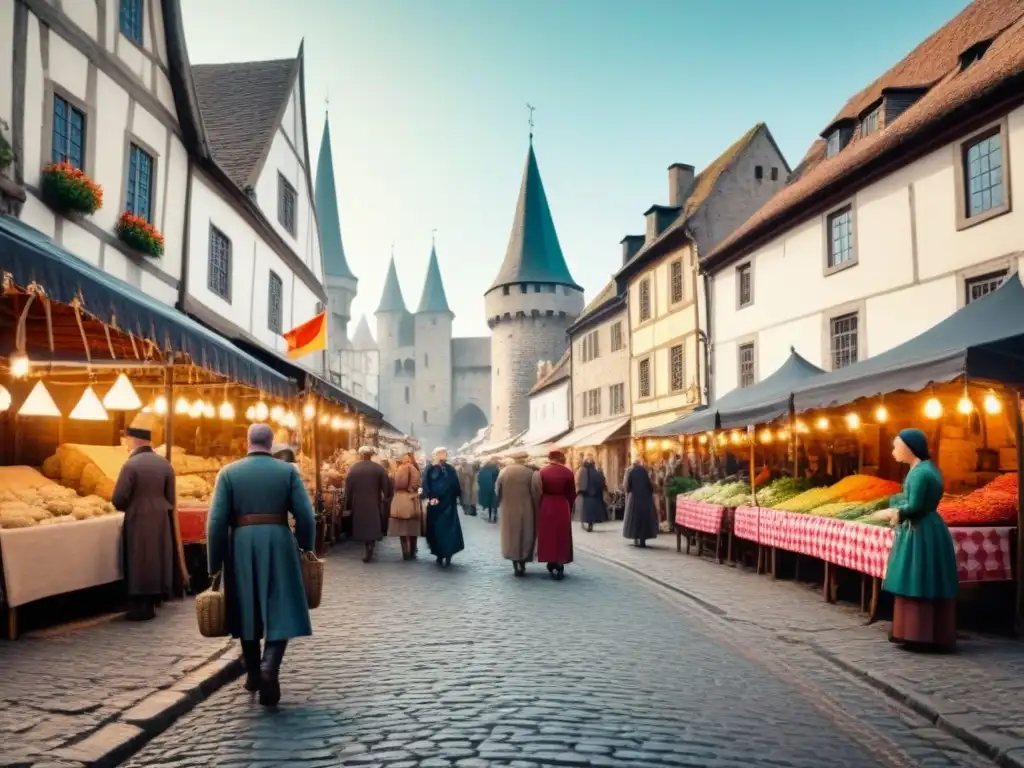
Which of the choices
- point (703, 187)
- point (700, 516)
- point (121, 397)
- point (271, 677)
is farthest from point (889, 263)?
point (271, 677)

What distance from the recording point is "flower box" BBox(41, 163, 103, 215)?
38.9 feet

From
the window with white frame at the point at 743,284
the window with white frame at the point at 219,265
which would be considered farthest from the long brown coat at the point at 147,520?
the window with white frame at the point at 743,284

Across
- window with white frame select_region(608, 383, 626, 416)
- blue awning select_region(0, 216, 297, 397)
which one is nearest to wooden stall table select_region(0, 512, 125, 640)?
blue awning select_region(0, 216, 297, 397)

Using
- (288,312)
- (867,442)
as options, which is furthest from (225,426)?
(867,442)

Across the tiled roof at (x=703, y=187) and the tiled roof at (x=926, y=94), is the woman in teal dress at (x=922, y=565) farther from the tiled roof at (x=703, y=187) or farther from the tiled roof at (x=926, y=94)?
the tiled roof at (x=703, y=187)

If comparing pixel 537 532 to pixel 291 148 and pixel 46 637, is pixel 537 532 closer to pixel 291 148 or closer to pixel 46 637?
pixel 46 637

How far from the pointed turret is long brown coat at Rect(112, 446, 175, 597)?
2224 inches

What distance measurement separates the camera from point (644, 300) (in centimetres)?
3234

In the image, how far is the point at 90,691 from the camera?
5875mm

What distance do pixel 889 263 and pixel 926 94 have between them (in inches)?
147

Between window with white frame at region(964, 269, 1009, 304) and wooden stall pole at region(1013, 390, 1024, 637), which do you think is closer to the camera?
wooden stall pole at region(1013, 390, 1024, 637)

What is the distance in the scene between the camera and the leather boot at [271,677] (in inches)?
229

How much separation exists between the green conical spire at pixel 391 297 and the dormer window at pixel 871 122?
82.8m

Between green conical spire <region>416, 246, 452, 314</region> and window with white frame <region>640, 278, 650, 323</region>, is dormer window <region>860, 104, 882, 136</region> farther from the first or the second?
green conical spire <region>416, 246, 452, 314</region>
